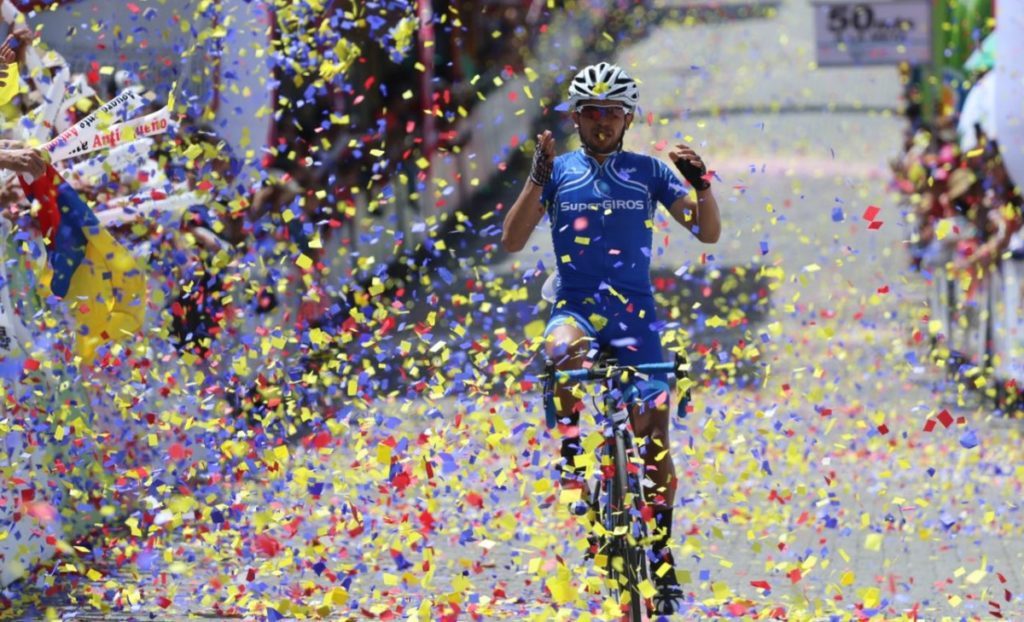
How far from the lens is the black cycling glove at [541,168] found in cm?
682

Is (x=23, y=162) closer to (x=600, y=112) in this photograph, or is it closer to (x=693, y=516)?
(x=600, y=112)

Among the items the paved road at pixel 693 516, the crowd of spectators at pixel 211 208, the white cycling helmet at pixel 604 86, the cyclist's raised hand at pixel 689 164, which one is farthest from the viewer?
the crowd of spectators at pixel 211 208

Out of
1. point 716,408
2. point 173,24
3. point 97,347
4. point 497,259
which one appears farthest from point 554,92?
point 97,347

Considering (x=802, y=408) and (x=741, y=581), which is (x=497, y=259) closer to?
(x=802, y=408)

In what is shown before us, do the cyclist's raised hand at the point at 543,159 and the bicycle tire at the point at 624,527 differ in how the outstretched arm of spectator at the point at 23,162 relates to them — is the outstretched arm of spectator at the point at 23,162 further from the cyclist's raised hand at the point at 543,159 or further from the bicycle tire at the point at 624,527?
the bicycle tire at the point at 624,527

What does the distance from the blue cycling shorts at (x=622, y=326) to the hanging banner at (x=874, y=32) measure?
574 inches

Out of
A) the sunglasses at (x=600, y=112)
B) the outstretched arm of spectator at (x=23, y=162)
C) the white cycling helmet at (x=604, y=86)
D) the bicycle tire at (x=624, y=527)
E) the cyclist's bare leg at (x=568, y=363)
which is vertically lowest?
the bicycle tire at (x=624, y=527)

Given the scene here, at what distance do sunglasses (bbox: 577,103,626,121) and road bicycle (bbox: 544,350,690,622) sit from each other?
2.80ft

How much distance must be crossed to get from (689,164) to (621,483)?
110cm

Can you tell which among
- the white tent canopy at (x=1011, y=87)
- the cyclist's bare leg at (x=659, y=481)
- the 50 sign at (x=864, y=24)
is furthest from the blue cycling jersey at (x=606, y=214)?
the 50 sign at (x=864, y=24)

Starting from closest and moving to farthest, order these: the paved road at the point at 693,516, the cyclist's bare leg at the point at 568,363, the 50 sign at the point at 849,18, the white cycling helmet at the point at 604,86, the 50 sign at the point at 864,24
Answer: the white cycling helmet at the point at 604,86
the cyclist's bare leg at the point at 568,363
the paved road at the point at 693,516
the 50 sign at the point at 864,24
the 50 sign at the point at 849,18

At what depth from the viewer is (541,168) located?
6.86 metres

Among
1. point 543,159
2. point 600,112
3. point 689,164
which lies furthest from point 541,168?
point 689,164

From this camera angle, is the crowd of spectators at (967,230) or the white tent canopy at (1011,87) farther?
the crowd of spectators at (967,230)
